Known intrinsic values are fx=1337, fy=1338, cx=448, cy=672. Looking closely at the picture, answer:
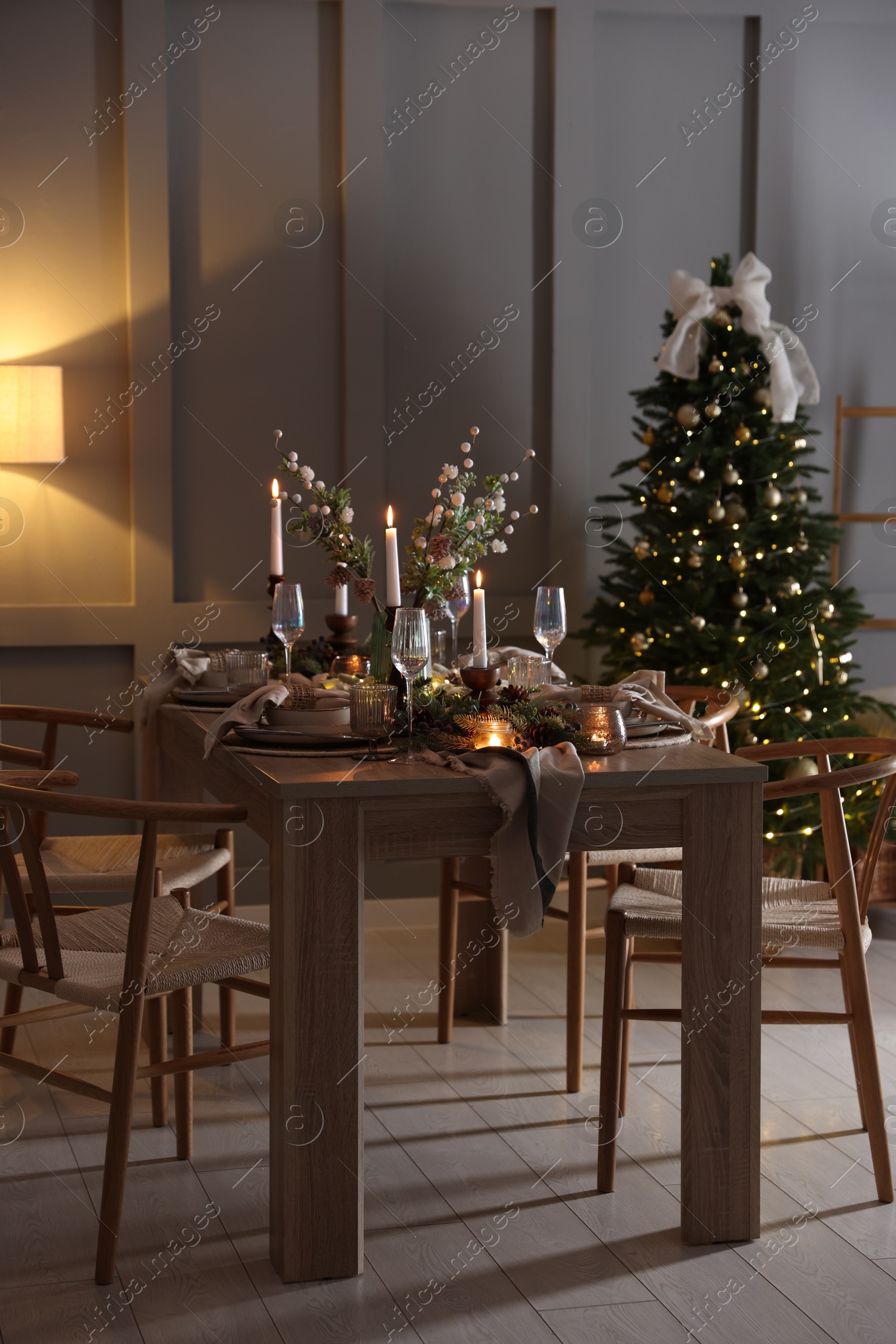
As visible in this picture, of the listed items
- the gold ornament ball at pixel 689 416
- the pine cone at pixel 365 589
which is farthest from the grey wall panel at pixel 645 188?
the pine cone at pixel 365 589

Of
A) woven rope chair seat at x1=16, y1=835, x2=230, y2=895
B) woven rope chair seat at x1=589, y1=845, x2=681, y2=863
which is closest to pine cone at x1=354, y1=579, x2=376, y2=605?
woven rope chair seat at x1=16, y1=835, x2=230, y2=895

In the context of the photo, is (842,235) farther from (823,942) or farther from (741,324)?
(823,942)

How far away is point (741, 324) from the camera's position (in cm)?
393

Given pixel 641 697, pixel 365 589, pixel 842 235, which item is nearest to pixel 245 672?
pixel 365 589

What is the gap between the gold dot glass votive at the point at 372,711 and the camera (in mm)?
2305

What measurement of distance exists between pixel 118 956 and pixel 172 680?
85 cm

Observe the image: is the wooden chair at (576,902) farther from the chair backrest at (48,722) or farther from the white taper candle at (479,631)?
the chair backrest at (48,722)

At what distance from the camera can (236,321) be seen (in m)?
4.09

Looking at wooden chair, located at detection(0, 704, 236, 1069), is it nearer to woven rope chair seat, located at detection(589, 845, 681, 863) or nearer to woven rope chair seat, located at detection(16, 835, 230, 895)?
woven rope chair seat, located at detection(16, 835, 230, 895)

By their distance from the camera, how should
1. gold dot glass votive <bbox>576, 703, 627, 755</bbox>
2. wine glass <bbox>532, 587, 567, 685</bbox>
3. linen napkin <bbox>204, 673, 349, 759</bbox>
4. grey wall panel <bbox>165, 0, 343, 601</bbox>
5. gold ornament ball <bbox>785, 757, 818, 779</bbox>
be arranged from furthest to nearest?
grey wall panel <bbox>165, 0, 343, 601</bbox> → gold ornament ball <bbox>785, 757, 818, 779</bbox> → wine glass <bbox>532, 587, 567, 685</bbox> → linen napkin <bbox>204, 673, 349, 759</bbox> → gold dot glass votive <bbox>576, 703, 627, 755</bbox>

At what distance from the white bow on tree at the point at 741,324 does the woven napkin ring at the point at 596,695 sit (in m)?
1.65

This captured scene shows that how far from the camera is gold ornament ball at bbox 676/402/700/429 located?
12.7 ft

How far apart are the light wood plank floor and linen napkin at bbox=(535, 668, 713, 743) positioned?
0.84m

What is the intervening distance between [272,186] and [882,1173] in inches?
126
